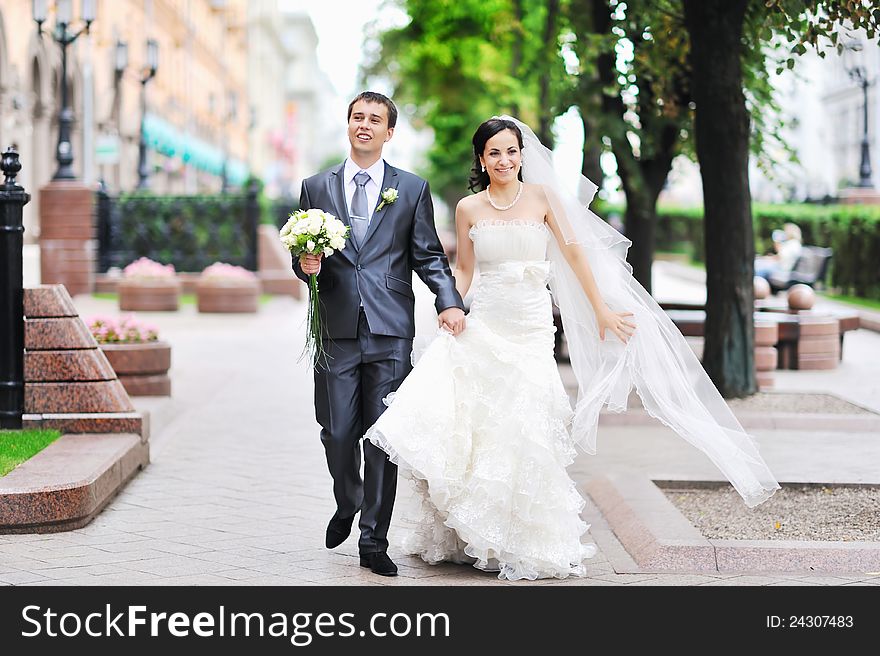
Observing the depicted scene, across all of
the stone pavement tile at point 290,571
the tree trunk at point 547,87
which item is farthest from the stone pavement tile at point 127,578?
the tree trunk at point 547,87

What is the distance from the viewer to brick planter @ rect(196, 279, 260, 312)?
76.9 ft

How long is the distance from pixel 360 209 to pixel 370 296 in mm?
415

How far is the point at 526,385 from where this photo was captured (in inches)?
242

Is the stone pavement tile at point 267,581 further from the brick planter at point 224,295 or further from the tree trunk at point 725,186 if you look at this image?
the brick planter at point 224,295

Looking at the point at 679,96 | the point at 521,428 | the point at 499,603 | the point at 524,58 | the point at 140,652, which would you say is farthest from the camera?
the point at 524,58

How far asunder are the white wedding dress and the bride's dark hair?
313mm

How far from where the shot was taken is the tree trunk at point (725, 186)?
38.7 ft

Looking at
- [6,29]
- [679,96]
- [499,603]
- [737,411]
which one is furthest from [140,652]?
[6,29]

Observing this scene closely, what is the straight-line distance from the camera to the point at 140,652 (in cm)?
492

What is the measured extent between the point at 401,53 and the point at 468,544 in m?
37.2

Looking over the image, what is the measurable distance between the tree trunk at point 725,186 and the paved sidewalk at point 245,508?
1584 millimetres

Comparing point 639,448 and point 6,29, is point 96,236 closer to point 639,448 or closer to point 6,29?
point 6,29

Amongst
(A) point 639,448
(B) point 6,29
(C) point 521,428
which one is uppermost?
(B) point 6,29

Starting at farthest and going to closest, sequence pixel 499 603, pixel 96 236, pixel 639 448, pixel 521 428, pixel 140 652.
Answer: pixel 96 236 → pixel 639 448 → pixel 521 428 → pixel 499 603 → pixel 140 652
